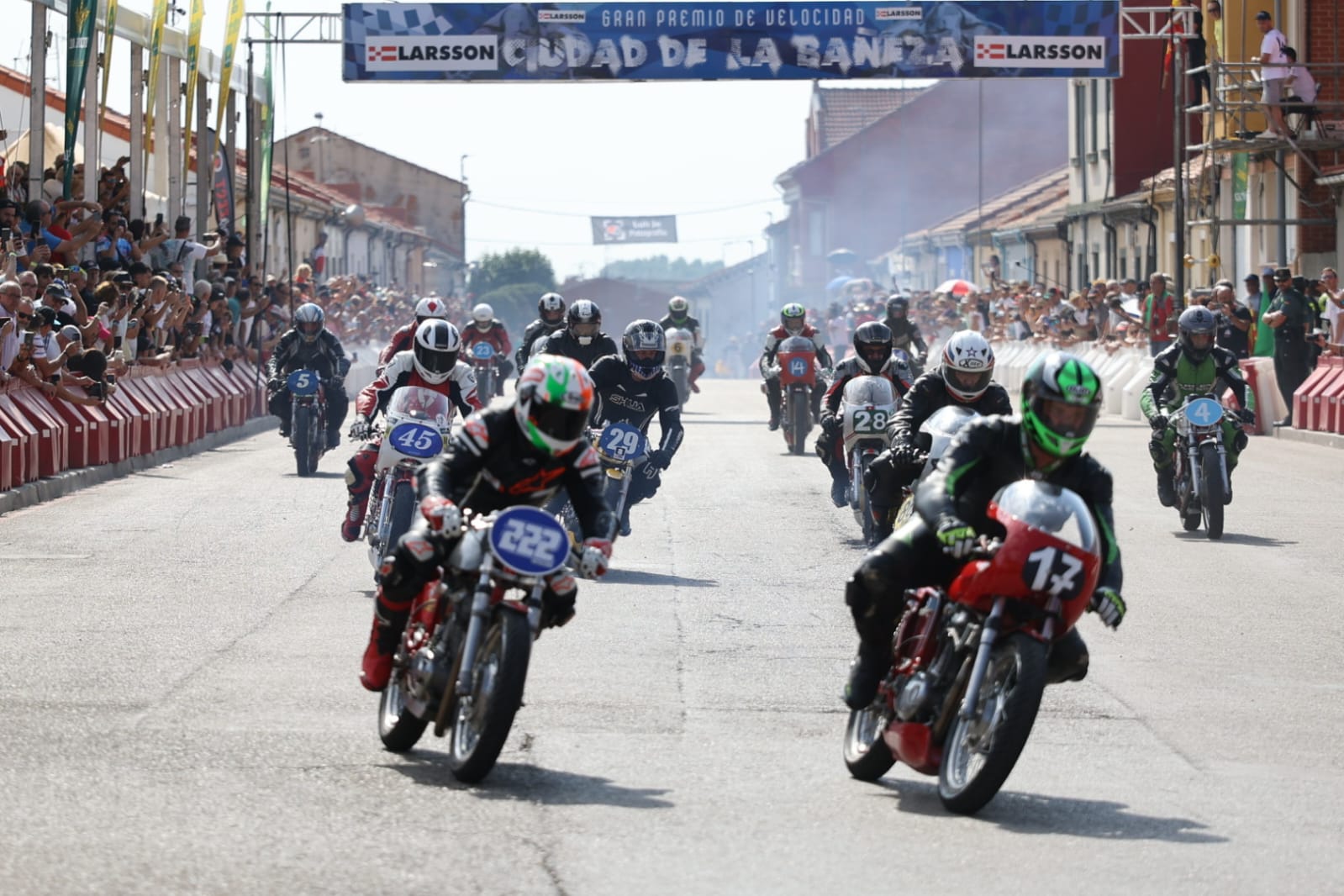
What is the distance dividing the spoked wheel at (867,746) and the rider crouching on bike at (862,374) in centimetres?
801

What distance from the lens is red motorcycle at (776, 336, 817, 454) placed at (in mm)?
25703

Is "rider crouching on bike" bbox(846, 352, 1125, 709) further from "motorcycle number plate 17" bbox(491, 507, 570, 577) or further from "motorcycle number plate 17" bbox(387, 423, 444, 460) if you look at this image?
"motorcycle number plate 17" bbox(387, 423, 444, 460)

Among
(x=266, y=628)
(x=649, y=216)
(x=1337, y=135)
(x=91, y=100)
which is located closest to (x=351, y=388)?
(x=91, y=100)

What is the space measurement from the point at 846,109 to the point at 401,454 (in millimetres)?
111797

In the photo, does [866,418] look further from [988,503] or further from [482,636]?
[482,636]

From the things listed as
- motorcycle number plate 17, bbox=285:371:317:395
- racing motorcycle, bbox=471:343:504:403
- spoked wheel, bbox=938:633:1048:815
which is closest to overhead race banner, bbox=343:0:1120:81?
racing motorcycle, bbox=471:343:504:403

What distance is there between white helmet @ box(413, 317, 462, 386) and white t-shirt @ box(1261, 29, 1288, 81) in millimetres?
23257

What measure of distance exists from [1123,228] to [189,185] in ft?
72.1

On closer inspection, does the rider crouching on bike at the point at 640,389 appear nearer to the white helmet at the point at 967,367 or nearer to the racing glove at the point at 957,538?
the white helmet at the point at 967,367

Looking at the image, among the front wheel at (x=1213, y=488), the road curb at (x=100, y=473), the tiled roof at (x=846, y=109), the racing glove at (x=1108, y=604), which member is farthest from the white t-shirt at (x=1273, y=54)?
the tiled roof at (x=846, y=109)

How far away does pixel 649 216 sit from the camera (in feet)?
493

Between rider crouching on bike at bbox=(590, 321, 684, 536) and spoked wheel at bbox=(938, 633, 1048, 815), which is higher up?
rider crouching on bike at bbox=(590, 321, 684, 536)

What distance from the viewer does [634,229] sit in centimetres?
14988

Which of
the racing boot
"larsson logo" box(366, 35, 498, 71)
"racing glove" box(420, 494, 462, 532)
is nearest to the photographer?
"racing glove" box(420, 494, 462, 532)
